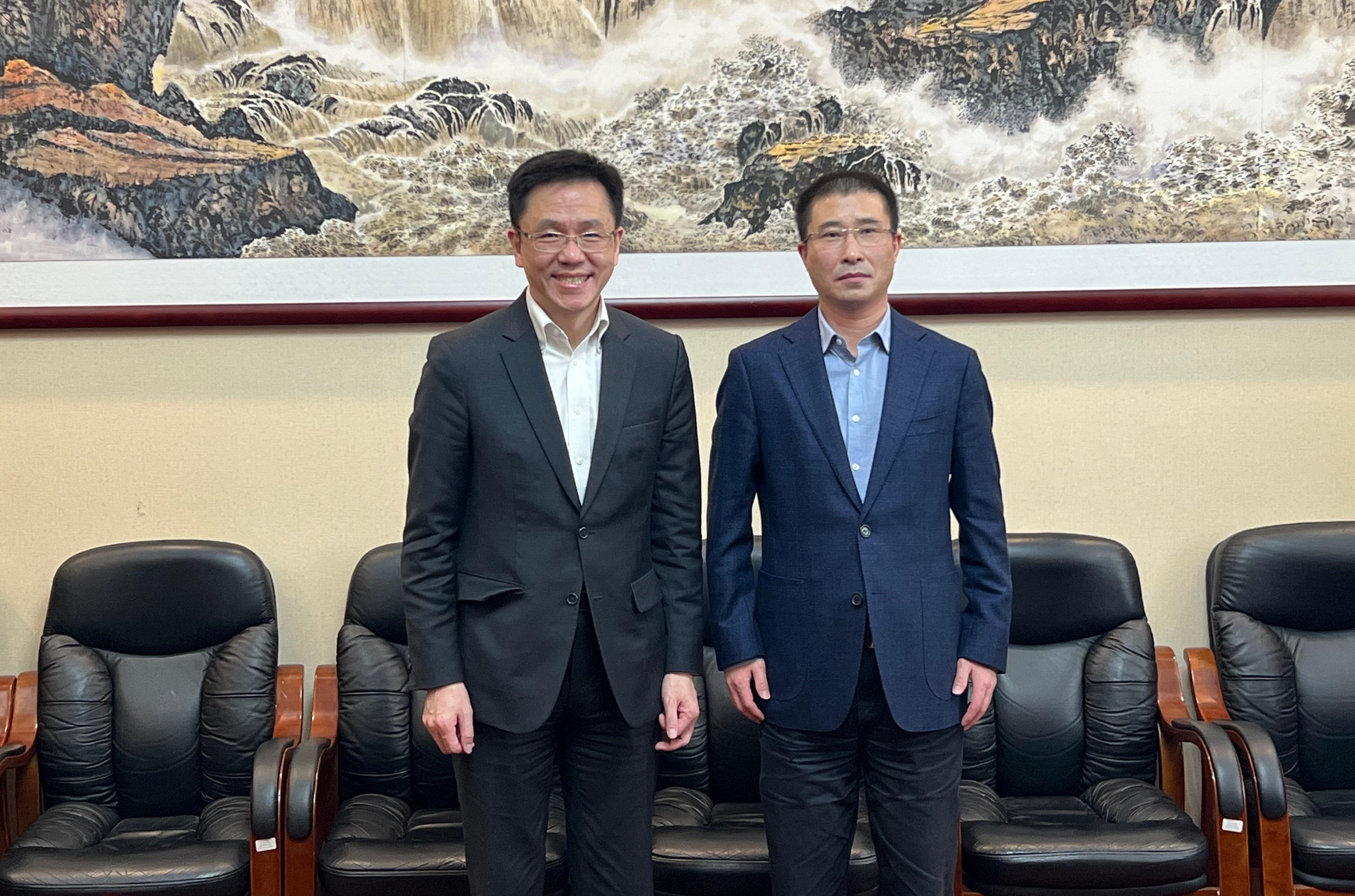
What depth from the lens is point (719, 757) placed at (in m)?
2.56

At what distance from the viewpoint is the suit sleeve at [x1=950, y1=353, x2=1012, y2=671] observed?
179cm

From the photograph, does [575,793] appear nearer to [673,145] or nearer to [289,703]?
[289,703]

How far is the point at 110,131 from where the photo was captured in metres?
2.58

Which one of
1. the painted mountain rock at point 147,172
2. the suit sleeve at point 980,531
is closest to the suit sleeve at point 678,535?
the suit sleeve at point 980,531

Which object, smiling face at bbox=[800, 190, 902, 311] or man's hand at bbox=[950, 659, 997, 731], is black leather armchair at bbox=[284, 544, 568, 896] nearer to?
man's hand at bbox=[950, 659, 997, 731]

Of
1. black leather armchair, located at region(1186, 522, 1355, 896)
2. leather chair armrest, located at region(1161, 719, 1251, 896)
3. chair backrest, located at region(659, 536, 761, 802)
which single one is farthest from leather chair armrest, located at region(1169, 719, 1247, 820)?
chair backrest, located at region(659, 536, 761, 802)

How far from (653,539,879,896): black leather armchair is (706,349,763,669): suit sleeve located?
0.32 metres

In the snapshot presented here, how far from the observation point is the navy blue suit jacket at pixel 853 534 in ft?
5.72

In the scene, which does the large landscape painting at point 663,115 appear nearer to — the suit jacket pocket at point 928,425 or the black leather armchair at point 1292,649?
the black leather armchair at point 1292,649

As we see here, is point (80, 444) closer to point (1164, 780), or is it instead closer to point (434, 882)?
point (434, 882)

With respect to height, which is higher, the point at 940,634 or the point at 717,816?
the point at 940,634

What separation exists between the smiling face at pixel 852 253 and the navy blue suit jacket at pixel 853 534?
0.28 feet

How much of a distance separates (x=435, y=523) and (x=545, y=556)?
0.17 meters

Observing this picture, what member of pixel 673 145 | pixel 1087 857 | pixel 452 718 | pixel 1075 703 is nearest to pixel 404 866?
pixel 452 718
